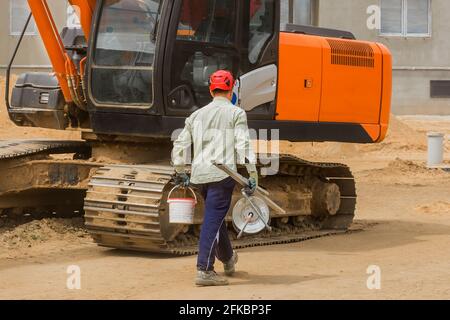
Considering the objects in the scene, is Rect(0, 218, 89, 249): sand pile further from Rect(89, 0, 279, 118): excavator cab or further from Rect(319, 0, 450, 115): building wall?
Rect(319, 0, 450, 115): building wall

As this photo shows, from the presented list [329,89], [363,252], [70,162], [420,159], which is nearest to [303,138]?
[329,89]

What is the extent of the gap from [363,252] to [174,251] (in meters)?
2.03

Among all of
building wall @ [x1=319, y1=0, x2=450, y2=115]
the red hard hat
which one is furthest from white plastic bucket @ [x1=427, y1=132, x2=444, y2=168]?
the red hard hat

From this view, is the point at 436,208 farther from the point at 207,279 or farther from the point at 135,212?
the point at 207,279

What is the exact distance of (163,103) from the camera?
11500 mm

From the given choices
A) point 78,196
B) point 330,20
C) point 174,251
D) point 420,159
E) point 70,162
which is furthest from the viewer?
point 330,20

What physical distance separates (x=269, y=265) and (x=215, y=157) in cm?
166

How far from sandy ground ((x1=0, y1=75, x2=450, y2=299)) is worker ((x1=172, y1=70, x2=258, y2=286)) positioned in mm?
321

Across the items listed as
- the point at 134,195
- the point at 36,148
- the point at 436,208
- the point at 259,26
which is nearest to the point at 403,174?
the point at 436,208

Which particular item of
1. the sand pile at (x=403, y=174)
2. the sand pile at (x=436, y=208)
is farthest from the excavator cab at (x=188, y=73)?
the sand pile at (x=403, y=174)

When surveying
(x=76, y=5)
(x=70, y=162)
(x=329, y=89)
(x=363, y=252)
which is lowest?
(x=363, y=252)

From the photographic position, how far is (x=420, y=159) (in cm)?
2502

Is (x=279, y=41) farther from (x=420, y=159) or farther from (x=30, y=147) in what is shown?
(x=420, y=159)

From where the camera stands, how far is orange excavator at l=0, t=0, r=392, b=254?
11.4m
